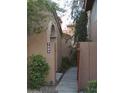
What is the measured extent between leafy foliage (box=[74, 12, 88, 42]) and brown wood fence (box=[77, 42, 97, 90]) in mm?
8734

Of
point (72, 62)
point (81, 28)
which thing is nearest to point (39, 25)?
point (81, 28)

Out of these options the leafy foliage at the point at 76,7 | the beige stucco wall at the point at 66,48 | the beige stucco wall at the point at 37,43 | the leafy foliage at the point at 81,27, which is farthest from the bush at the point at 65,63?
the beige stucco wall at the point at 37,43

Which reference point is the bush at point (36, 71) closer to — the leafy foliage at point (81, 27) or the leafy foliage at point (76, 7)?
the leafy foliage at point (81, 27)

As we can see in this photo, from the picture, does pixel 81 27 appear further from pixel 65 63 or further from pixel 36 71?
pixel 36 71

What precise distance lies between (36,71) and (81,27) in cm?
968

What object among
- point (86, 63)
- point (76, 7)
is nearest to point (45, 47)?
point (86, 63)

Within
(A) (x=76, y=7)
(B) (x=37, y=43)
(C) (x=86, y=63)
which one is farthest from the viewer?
(A) (x=76, y=7)

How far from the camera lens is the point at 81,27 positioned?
78.3 ft

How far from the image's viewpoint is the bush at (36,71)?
48.4 feet

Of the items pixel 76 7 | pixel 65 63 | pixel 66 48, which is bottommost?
→ pixel 65 63

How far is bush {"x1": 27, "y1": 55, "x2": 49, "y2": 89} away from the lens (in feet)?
48.4
